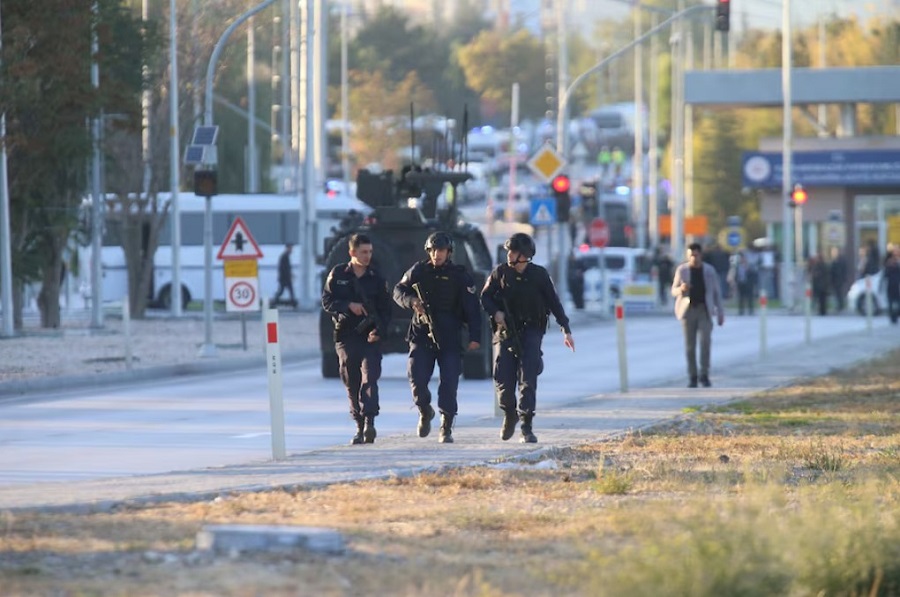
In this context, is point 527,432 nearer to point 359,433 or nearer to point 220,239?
point 359,433

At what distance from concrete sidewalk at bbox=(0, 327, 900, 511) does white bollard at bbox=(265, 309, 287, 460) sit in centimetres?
13

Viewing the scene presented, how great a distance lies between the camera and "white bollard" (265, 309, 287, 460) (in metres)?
14.8

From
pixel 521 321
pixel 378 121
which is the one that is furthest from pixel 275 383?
pixel 378 121

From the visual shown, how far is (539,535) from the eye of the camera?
33.9 ft

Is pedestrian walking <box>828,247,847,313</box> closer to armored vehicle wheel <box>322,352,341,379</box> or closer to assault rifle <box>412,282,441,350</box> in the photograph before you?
armored vehicle wheel <box>322,352,341,379</box>

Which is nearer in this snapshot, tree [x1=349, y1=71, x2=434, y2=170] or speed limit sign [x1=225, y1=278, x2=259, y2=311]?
speed limit sign [x1=225, y1=278, x2=259, y2=311]

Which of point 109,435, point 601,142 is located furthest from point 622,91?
point 109,435

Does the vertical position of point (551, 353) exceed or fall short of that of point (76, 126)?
it falls short

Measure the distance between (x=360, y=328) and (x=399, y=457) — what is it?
5.34ft

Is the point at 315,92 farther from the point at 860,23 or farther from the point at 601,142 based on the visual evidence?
the point at 601,142

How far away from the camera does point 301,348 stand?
34.7m

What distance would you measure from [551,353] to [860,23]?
7069cm

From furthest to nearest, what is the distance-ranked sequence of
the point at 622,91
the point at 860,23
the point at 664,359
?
the point at 622,91, the point at 860,23, the point at 664,359

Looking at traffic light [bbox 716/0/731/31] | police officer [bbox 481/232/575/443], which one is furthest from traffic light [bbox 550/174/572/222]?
police officer [bbox 481/232/575/443]
